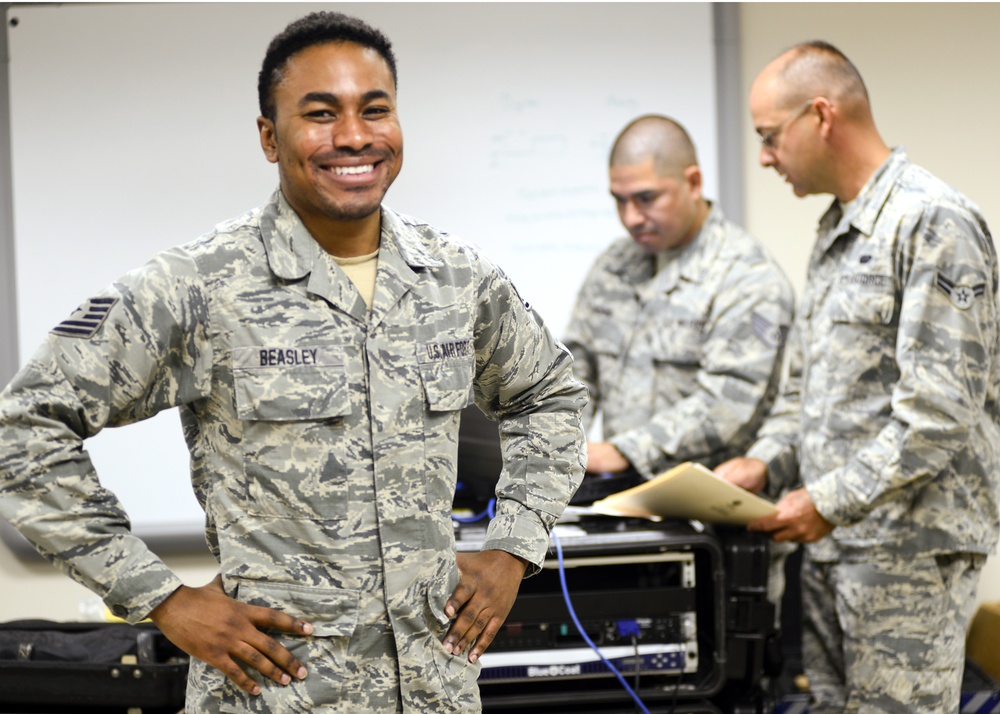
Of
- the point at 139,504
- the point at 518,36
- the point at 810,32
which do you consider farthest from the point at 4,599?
the point at 810,32

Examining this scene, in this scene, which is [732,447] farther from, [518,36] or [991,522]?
[518,36]

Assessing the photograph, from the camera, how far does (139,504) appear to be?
10.5ft

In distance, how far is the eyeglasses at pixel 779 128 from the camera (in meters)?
2.19

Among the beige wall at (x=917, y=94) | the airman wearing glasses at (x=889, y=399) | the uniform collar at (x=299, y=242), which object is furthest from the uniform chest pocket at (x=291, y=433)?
the beige wall at (x=917, y=94)

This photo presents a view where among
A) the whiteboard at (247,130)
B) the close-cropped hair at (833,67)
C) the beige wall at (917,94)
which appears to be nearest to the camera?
the close-cropped hair at (833,67)

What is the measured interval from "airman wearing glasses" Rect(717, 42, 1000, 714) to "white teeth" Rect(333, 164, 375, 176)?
3.79 feet

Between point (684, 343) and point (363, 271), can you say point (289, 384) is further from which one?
point (684, 343)

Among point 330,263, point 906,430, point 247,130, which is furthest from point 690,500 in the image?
point 247,130

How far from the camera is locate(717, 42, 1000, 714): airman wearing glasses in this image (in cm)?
195

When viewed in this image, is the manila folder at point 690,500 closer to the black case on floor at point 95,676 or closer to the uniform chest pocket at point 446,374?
the uniform chest pocket at point 446,374

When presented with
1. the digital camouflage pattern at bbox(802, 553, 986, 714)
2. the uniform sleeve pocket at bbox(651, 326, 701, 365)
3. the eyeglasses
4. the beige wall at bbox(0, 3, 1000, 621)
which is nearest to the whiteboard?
the beige wall at bbox(0, 3, 1000, 621)

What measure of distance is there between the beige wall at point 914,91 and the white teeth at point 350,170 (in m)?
2.23

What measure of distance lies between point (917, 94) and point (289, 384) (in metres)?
2.74

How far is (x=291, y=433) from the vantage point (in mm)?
1200
